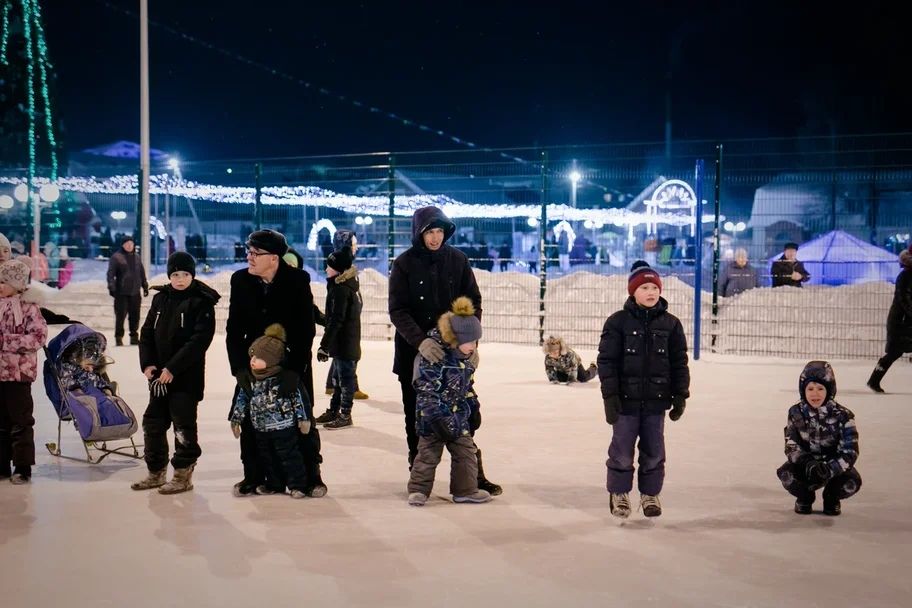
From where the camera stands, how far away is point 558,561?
4.93 m

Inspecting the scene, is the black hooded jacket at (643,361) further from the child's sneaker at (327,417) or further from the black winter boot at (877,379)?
the black winter boot at (877,379)

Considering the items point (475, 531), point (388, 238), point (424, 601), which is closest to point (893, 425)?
point (475, 531)

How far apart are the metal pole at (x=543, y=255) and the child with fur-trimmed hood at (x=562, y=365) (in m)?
3.91

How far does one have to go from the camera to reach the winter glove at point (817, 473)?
5.80m

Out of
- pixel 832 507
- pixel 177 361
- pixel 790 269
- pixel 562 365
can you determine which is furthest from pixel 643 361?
pixel 790 269

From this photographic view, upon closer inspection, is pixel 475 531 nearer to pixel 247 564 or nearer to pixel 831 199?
pixel 247 564

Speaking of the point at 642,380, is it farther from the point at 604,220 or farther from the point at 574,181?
the point at 604,220

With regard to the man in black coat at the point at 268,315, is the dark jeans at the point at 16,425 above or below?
below

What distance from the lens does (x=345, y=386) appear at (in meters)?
9.12

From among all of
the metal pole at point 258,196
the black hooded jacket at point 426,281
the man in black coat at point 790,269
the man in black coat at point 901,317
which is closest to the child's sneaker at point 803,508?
the black hooded jacket at point 426,281

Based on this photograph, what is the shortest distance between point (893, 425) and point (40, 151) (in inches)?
1043

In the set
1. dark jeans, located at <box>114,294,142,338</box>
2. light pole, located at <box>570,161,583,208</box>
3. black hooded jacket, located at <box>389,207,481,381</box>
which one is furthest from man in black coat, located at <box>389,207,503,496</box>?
dark jeans, located at <box>114,294,142,338</box>

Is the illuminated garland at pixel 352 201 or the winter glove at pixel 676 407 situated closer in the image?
the winter glove at pixel 676 407

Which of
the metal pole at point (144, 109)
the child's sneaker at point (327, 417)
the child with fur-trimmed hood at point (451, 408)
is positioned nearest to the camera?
the child with fur-trimmed hood at point (451, 408)
